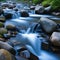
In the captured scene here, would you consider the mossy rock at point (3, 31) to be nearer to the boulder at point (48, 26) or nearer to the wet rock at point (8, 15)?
the boulder at point (48, 26)

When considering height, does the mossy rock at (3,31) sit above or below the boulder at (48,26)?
below

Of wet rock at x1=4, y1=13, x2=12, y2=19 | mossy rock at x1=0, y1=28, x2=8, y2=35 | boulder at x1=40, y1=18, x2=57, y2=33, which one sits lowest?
wet rock at x1=4, y1=13, x2=12, y2=19

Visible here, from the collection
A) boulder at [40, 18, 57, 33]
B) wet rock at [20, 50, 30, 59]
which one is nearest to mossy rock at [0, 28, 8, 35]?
boulder at [40, 18, 57, 33]

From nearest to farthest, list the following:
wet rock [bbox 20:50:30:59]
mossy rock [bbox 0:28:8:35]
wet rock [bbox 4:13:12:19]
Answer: wet rock [bbox 20:50:30:59]
mossy rock [bbox 0:28:8:35]
wet rock [bbox 4:13:12:19]

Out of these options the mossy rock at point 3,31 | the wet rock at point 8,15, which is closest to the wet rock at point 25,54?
the mossy rock at point 3,31

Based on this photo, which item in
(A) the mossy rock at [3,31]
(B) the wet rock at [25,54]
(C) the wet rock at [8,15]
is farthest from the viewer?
(C) the wet rock at [8,15]

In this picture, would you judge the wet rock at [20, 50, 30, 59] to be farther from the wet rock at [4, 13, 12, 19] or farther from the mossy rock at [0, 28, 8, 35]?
the wet rock at [4, 13, 12, 19]

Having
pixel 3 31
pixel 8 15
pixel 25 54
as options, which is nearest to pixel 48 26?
pixel 3 31

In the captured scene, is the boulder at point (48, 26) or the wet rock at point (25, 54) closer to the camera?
the wet rock at point (25, 54)

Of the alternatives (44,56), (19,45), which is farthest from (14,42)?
(44,56)

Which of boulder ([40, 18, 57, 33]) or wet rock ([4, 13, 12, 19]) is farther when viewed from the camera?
wet rock ([4, 13, 12, 19])

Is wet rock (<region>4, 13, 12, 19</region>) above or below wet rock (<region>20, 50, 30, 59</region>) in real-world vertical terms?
below

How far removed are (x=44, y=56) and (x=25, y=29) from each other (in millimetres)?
3155

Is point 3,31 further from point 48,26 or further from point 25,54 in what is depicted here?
point 25,54
